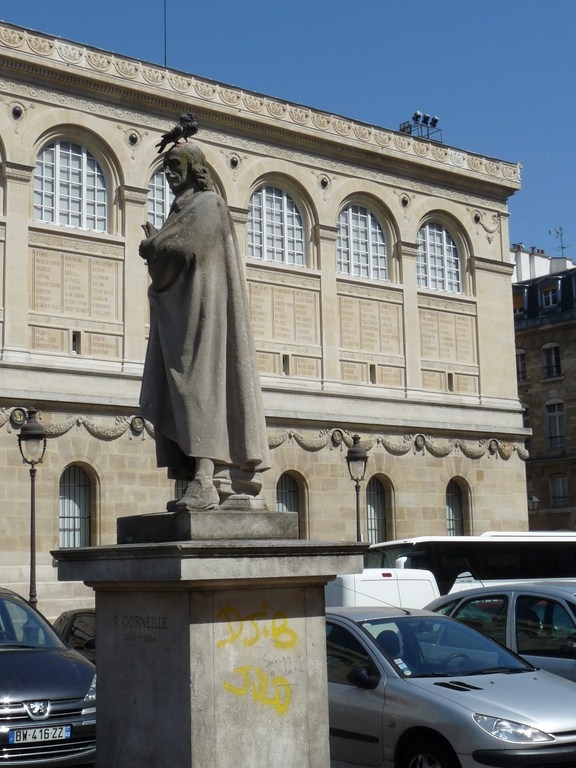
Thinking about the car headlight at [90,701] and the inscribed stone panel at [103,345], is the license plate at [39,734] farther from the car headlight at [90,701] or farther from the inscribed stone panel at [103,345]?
the inscribed stone panel at [103,345]

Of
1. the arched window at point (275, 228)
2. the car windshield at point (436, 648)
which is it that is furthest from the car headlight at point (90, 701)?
the arched window at point (275, 228)

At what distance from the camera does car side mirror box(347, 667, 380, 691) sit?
9.42 m

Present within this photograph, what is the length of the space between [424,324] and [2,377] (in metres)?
14.1

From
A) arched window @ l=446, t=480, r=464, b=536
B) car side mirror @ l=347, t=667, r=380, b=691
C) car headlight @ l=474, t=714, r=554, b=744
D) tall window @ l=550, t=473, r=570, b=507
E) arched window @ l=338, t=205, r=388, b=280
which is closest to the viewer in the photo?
car headlight @ l=474, t=714, r=554, b=744

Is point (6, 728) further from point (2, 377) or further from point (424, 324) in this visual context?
point (424, 324)

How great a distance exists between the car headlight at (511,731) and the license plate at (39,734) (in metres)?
3.42

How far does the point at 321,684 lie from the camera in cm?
693

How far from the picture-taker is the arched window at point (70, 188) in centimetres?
2911

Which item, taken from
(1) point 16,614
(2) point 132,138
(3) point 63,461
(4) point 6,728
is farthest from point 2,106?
(4) point 6,728

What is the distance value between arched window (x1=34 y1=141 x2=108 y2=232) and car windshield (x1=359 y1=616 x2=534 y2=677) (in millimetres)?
20841

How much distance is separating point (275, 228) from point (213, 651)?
2754 centimetres

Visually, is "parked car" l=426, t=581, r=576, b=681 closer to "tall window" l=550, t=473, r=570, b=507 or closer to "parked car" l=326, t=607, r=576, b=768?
"parked car" l=326, t=607, r=576, b=768

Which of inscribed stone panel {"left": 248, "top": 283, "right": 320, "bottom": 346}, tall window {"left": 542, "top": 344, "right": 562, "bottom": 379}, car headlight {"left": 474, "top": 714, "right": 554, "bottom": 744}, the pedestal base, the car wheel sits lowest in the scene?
the car wheel

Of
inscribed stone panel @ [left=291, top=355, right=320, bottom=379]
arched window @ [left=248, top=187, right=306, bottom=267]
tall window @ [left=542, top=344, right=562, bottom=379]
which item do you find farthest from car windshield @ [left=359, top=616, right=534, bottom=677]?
tall window @ [left=542, top=344, right=562, bottom=379]
